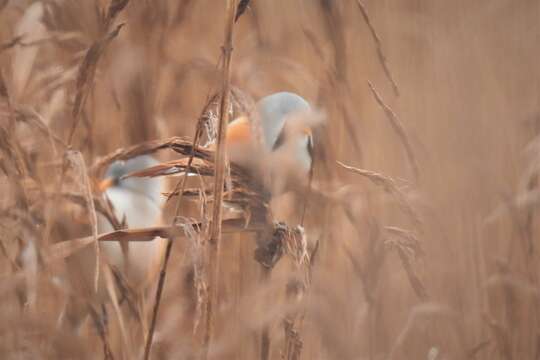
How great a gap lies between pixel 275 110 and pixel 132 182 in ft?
0.62

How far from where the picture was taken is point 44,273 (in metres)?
0.80

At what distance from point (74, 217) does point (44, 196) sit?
0.07m

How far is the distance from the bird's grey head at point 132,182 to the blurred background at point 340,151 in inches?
1.3

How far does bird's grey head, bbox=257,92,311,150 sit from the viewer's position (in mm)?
829

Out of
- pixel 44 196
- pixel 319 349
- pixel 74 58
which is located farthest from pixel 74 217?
pixel 319 349

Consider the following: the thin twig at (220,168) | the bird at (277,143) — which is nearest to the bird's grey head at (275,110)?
the bird at (277,143)

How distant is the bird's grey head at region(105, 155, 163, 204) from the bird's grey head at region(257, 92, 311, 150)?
149 millimetres

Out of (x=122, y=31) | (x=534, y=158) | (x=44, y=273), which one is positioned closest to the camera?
(x=44, y=273)

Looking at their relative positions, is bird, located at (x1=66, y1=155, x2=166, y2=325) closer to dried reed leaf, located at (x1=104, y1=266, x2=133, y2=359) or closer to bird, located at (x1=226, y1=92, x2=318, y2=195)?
dried reed leaf, located at (x1=104, y1=266, x2=133, y2=359)

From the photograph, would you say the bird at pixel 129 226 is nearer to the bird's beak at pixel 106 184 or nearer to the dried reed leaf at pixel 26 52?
the bird's beak at pixel 106 184

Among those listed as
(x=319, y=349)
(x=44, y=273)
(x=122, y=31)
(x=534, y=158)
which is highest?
(x=122, y=31)

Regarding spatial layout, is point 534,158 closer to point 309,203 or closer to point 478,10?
point 478,10

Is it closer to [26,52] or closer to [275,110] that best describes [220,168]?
[275,110]

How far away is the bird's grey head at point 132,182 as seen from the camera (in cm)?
88
